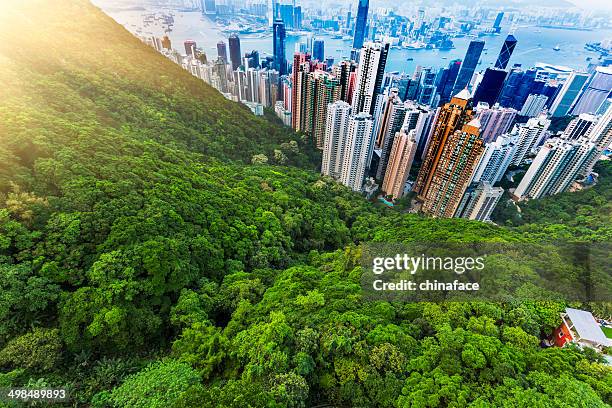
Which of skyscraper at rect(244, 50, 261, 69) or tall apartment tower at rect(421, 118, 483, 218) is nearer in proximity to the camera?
tall apartment tower at rect(421, 118, 483, 218)

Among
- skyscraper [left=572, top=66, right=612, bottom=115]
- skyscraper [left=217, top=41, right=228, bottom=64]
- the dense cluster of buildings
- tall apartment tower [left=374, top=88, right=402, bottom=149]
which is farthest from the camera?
skyscraper [left=217, top=41, right=228, bottom=64]

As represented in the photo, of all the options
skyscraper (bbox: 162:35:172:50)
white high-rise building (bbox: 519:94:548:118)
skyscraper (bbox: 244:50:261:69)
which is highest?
skyscraper (bbox: 162:35:172:50)

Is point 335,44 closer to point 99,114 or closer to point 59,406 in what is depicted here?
point 99,114

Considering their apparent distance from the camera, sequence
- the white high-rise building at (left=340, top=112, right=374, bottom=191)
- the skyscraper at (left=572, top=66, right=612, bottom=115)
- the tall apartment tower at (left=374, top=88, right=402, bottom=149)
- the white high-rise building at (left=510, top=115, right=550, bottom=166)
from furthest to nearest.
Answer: the skyscraper at (left=572, top=66, right=612, bottom=115), the tall apartment tower at (left=374, top=88, right=402, bottom=149), the white high-rise building at (left=510, top=115, right=550, bottom=166), the white high-rise building at (left=340, top=112, right=374, bottom=191)

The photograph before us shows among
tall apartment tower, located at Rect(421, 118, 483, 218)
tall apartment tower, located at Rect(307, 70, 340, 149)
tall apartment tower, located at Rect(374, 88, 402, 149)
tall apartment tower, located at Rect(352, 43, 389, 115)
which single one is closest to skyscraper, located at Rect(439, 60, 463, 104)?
tall apartment tower, located at Rect(374, 88, 402, 149)

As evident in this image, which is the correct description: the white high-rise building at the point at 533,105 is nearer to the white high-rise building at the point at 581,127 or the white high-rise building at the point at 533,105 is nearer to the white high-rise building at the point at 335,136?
the white high-rise building at the point at 581,127

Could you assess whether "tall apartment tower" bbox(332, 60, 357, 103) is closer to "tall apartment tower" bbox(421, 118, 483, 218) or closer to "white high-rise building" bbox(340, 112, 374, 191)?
"white high-rise building" bbox(340, 112, 374, 191)

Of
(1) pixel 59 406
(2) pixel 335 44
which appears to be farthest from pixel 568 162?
(2) pixel 335 44
